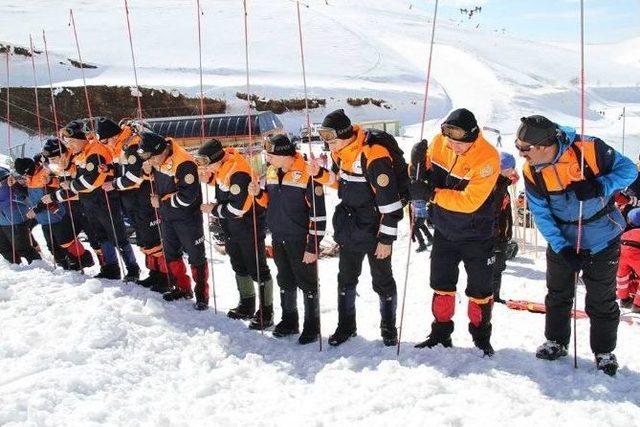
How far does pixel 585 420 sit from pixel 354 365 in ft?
5.41

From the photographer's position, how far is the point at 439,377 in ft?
11.2

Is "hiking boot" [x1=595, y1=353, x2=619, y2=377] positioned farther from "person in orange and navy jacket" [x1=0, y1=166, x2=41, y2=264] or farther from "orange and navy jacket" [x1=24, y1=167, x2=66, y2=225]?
"person in orange and navy jacket" [x1=0, y1=166, x2=41, y2=264]

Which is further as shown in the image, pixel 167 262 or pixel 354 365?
pixel 167 262

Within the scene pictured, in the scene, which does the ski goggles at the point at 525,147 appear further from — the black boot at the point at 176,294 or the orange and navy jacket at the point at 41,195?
the orange and navy jacket at the point at 41,195

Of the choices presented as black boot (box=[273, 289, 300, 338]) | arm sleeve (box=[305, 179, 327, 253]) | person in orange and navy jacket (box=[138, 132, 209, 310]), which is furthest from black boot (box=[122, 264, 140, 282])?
arm sleeve (box=[305, 179, 327, 253])

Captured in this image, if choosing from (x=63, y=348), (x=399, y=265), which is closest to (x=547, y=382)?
(x=63, y=348)

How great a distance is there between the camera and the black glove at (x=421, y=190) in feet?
12.7

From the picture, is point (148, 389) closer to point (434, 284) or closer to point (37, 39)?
point (434, 284)

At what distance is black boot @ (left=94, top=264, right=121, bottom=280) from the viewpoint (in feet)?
22.0

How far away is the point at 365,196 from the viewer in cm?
432

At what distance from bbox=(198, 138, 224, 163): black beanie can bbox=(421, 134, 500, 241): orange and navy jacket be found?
217 centimetres

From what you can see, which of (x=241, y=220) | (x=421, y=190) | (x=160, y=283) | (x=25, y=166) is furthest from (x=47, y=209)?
(x=421, y=190)

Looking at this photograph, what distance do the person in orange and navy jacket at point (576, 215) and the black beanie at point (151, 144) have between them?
3.64m

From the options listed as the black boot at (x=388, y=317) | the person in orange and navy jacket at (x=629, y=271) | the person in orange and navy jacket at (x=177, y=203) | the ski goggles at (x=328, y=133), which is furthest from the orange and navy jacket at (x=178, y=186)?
the person in orange and navy jacket at (x=629, y=271)
